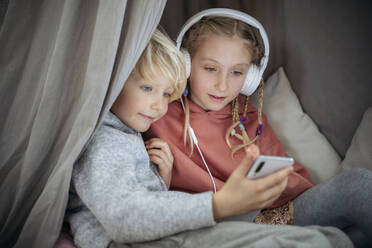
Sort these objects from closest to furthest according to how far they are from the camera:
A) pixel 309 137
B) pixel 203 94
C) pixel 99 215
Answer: pixel 99 215, pixel 203 94, pixel 309 137

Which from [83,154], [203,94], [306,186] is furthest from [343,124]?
[83,154]

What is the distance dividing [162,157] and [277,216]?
1.71 ft

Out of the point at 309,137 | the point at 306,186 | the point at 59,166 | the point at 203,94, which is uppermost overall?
the point at 203,94

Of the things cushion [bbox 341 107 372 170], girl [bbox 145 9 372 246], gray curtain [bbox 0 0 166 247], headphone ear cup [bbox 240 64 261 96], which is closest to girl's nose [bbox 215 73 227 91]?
girl [bbox 145 9 372 246]

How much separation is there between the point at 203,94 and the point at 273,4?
0.71 metres

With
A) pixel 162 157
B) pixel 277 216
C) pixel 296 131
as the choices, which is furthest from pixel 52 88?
pixel 296 131

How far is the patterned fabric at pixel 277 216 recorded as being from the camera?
1244 millimetres

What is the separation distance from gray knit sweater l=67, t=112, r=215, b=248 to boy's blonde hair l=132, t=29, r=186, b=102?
24 centimetres

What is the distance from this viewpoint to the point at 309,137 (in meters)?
1.50

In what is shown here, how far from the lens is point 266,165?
73 cm

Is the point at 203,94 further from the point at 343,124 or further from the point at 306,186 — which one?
the point at 343,124

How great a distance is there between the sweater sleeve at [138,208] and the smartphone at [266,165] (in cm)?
13

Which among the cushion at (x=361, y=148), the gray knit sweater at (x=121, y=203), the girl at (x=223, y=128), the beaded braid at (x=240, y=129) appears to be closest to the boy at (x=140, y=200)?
the gray knit sweater at (x=121, y=203)

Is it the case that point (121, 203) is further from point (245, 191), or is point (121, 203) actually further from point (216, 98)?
point (216, 98)
